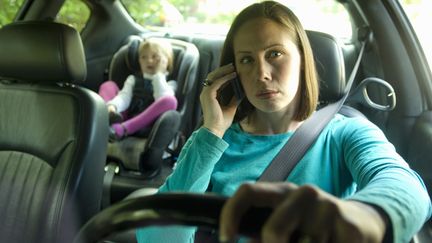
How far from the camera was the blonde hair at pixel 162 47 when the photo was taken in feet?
10.6

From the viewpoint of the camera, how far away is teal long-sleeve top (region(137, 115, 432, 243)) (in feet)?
3.40

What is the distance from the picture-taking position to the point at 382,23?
1.93m

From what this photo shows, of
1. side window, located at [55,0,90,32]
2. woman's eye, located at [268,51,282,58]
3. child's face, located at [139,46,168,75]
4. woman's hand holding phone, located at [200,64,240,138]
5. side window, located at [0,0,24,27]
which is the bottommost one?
child's face, located at [139,46,168,75]

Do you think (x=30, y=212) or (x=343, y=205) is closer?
(x=343, y=205)

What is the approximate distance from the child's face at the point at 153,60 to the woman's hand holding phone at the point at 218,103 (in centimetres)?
192

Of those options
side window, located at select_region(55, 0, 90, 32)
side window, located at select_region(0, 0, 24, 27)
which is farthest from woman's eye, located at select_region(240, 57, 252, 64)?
side window, located at select_region(55, 0, 90, 32)

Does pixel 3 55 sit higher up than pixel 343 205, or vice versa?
pixel 343 205

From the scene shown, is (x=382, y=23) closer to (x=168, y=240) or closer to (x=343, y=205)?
(x=168, y=240)

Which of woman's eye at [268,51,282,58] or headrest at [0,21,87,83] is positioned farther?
headrest at [0,21,87,83]

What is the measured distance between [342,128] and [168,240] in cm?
53

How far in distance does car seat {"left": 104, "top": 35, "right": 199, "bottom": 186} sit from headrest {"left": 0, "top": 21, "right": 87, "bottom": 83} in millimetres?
1167

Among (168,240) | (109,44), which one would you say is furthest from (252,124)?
(109,44)

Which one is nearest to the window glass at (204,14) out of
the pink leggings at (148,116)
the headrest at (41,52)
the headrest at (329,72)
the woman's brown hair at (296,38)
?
the pink leggings at (148,116)

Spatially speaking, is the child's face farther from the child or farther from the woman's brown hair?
the woman's brown hair
